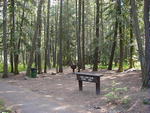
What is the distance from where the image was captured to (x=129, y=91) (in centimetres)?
1072

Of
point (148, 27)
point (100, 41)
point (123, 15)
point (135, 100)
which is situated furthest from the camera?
point (100, 41)

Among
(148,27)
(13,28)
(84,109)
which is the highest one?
(13,28)

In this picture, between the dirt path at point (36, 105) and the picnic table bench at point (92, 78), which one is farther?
the picnic table bench at point (92, 78)

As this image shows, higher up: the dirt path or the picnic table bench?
the picnic table bench

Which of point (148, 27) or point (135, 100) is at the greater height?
point (148, 27)

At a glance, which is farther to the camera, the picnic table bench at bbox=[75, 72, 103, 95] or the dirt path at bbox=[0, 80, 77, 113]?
the picnic table bench at bbox=[75, 72, 103, 95]

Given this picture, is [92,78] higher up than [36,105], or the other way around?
[92,78]

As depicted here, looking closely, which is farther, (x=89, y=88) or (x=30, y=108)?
(x=89, y=88)

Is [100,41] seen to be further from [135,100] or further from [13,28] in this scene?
[135,100]

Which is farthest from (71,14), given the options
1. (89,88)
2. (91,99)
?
(91,99)

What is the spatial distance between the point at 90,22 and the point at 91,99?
1321 inches

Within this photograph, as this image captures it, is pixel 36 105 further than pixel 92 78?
No

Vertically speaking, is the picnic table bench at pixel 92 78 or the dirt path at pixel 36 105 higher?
the picnic table bench at pixel 92 78

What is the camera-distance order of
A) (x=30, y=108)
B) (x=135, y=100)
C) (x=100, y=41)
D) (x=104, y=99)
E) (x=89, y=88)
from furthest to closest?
(x=100, y=41) < (x=89, y=88) < (x=104, y=99) < (x=135, y=100) < (x=30, y=108)
